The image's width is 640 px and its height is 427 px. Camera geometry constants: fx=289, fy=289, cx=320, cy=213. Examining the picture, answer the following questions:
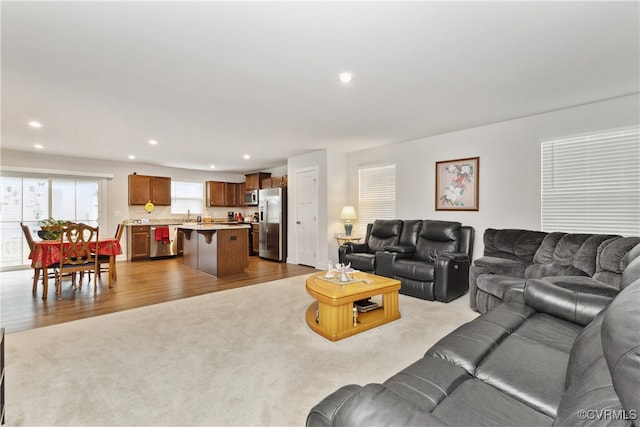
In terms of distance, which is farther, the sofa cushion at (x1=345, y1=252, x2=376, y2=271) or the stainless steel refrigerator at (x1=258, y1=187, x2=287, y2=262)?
Answer: the stainless steel refrigerator at (x1=258, y1=187, x2=287, y2=262)

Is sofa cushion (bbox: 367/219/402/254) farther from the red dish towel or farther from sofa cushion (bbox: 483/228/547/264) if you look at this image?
the red dish towel

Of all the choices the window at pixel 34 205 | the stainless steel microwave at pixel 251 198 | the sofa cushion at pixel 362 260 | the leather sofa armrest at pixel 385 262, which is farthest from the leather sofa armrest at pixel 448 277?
the window at pixel 34 205

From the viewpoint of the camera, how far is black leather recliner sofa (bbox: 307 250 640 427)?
0.70 m

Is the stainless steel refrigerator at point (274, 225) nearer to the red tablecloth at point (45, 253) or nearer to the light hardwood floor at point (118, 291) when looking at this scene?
the light hardwood floor at point (118, 291)

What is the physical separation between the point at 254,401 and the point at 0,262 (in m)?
7.21

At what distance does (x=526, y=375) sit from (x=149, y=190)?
27.2 ft

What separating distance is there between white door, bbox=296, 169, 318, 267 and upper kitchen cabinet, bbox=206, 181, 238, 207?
3.23 metres

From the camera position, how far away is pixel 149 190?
24.5 ft

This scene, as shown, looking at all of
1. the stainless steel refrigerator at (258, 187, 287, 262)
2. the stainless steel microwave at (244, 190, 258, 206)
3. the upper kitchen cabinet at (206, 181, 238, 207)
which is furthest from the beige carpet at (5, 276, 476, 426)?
the upper kitchen cabinet at (206, 181, 238, 207)

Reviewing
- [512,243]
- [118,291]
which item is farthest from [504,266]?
[118,291]

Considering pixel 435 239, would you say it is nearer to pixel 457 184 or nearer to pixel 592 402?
pixel 457 184

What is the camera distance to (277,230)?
6.99 metres

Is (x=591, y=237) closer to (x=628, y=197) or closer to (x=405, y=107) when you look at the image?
(x=628, y=197)

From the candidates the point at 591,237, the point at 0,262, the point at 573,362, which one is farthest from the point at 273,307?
the point at 0,262
